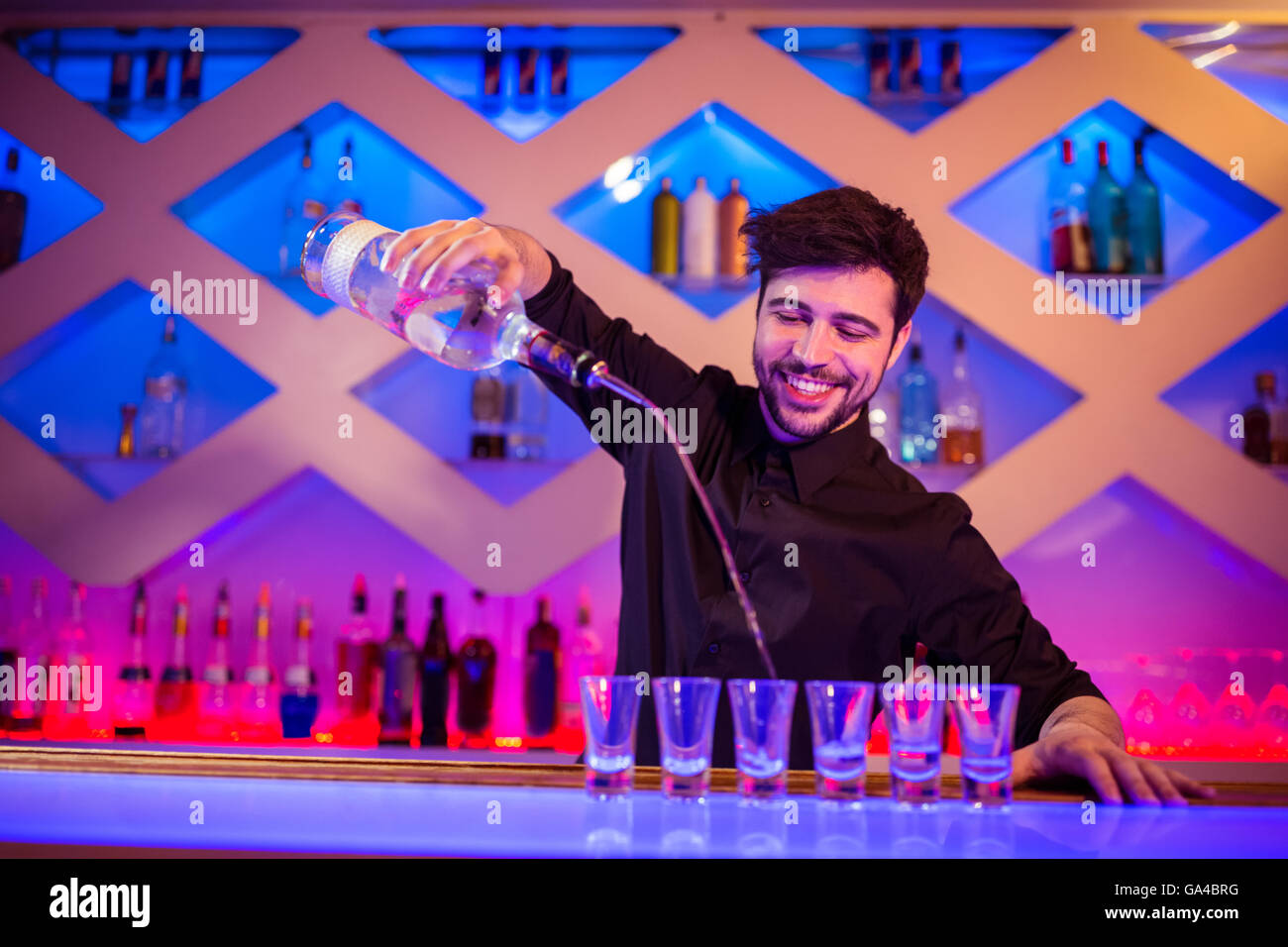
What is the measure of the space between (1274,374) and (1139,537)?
0.48m

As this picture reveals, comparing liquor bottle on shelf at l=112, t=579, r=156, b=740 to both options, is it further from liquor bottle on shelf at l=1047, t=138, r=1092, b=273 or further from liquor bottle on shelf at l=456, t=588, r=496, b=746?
liquor bottle on shelf at l=1047, t=138, r=1092, b=273

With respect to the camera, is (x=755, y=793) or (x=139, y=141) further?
(x=139, y=141)

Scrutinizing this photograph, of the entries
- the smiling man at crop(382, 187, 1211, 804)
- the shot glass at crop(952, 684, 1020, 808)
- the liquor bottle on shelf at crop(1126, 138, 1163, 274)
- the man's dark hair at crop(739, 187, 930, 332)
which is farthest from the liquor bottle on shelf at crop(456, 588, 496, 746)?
the liquor bottle on shelf at crop(1126, 138, 1163, 274)

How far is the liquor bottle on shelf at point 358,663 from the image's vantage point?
232cm

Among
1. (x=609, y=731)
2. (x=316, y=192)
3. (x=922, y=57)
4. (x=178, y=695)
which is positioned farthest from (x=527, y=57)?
(x=609, y=731)

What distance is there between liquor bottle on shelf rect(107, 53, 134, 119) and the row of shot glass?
2.32 meters

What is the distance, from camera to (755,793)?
3.01ft

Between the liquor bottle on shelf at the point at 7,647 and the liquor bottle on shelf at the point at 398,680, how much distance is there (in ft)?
2.52

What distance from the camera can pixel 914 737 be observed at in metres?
0.91

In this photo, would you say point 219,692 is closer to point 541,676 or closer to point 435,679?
point 435,679

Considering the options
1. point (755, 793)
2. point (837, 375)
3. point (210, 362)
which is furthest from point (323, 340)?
point (755, 793)

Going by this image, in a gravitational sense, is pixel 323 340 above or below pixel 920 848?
above
